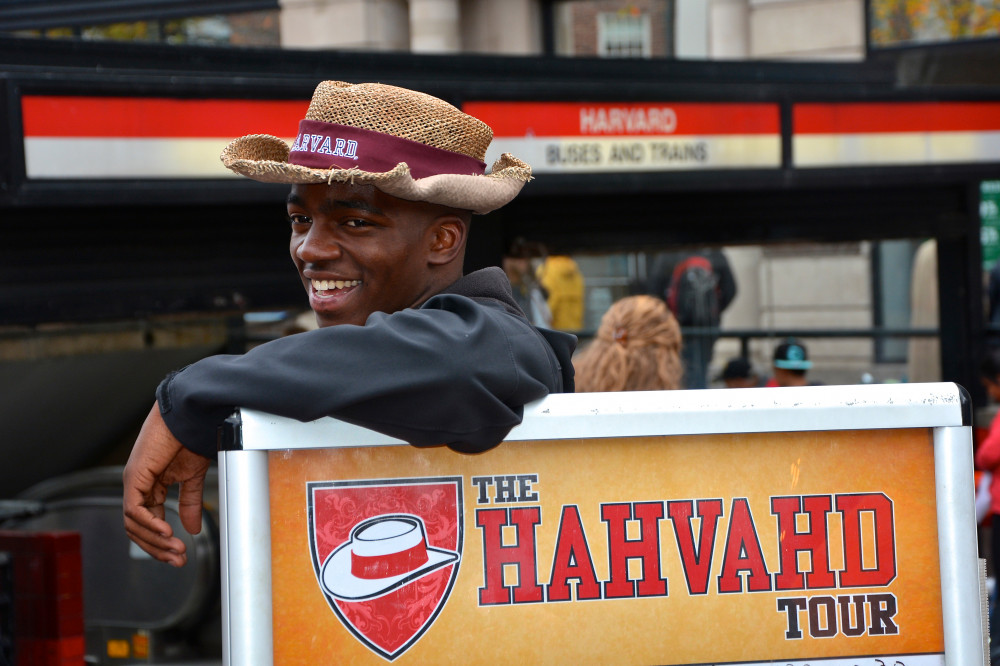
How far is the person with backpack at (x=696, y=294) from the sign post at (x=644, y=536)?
14.8 feet

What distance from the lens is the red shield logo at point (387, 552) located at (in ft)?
5.01

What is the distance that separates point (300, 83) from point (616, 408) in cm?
285

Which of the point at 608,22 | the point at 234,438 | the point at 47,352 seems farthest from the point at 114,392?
the point at 608,22

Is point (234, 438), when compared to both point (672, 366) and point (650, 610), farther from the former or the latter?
point (672, 366)

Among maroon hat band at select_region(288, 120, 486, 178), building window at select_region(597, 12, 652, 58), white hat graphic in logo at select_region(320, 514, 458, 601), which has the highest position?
building window at select_region(597, 12, 652, 58)

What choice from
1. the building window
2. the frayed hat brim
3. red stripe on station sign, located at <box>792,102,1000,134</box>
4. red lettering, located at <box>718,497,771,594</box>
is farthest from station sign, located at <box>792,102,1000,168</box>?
the building window

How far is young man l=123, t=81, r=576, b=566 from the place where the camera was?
1.48 meters

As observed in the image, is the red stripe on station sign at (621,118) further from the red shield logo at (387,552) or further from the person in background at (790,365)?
the red shield logo at (387,552)

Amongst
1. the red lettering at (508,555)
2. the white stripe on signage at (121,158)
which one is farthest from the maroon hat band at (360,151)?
the white stripe on signage at (121,158)

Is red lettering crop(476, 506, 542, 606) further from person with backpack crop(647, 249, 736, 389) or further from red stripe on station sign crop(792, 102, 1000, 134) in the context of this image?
person with backpack crop(647, 249, 736, 389)

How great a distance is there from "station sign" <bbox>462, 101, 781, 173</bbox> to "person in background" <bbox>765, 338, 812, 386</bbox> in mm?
1306

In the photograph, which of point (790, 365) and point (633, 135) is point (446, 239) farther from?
point (790, 365)

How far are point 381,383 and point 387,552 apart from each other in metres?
0.24

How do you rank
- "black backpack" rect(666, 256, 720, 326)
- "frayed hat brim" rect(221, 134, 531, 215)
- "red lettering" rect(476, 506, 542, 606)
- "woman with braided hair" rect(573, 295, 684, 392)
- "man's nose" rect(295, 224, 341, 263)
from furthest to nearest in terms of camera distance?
"black backpack" rect(666, 256, 720, 326) → "woman with braided hair" rect(573, 295, 684, 392) → "man's nose" rect(295, 224, 341, 263) → "frayed hat brim" rect(221, 134, 531, 215) → "red lettering" rect(476, 506, 542, 606)
